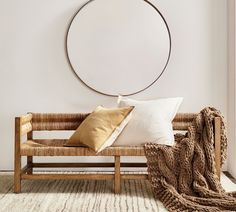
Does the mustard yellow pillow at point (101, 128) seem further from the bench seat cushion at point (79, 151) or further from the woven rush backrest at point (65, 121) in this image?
the woven rush backrest at point (65, 121)

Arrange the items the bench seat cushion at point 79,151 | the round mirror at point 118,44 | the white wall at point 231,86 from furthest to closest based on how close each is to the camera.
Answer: the round mirror at point 118,44 < the white wall at point 231,86 < the bench seat cushion at point 79,151

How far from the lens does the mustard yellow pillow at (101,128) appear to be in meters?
3.46

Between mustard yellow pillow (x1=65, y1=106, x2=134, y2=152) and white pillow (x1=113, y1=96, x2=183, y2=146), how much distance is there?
0.24 ft

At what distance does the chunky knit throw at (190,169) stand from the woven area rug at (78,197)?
129mm

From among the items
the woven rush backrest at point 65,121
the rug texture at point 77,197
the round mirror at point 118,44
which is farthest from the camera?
the round mirror at point 118,44

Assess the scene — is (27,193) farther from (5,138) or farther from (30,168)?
(5,138)

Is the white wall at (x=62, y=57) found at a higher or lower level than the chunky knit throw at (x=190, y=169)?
higher

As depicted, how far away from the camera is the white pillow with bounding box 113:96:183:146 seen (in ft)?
11.9

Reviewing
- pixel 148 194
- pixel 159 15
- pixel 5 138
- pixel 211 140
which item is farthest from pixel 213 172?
pixel 5 138

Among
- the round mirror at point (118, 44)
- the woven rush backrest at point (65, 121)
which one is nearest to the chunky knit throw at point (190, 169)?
the woven rush backrest at point (65, 121)

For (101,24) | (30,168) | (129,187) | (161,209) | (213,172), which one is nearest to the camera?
(161,209)

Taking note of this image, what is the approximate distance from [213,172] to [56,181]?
1353mm

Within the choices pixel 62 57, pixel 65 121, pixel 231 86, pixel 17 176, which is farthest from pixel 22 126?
pixel 231 86

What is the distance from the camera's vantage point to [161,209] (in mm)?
3047
